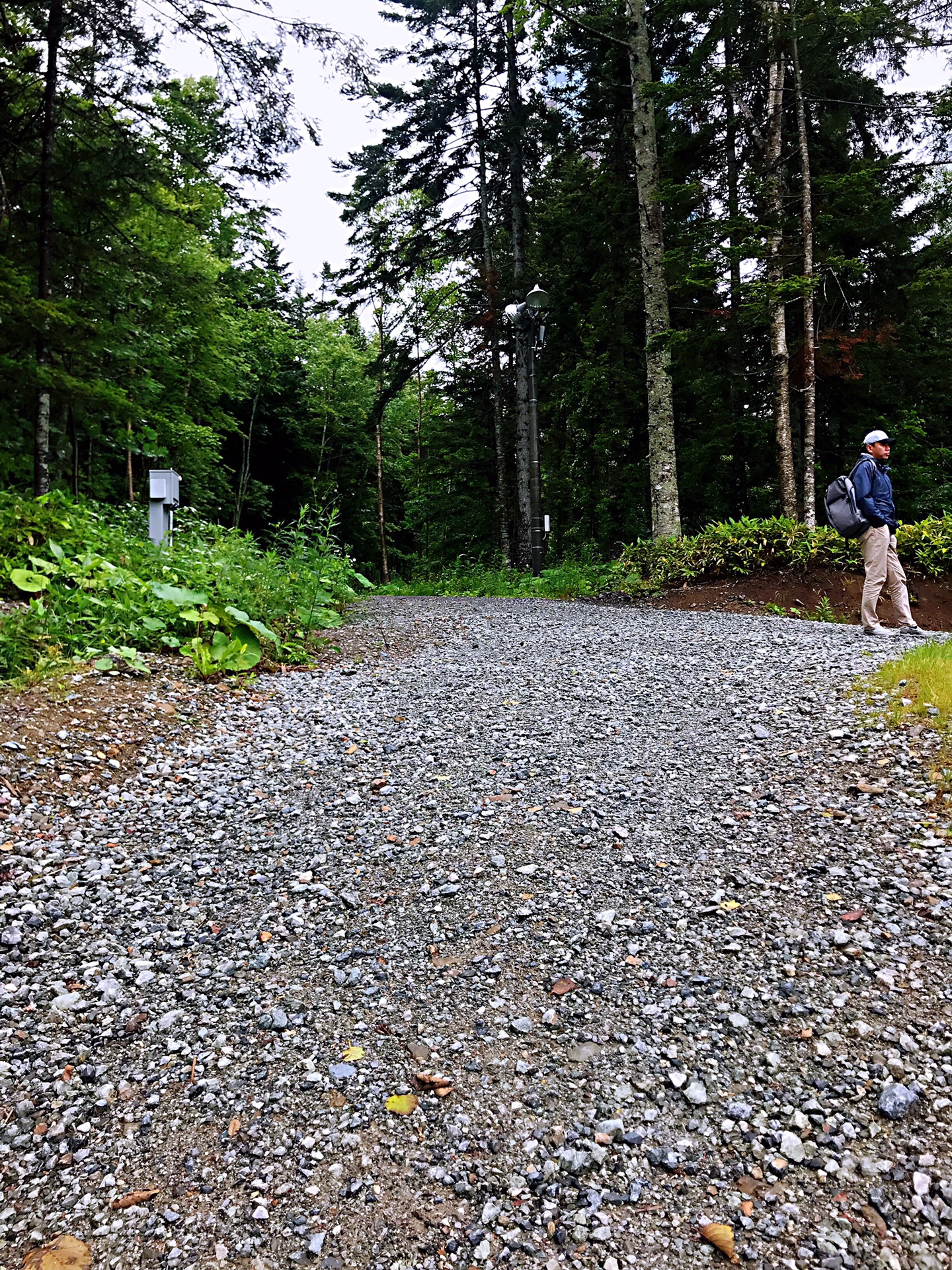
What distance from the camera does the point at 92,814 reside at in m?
3.00

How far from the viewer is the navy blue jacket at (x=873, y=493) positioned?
20.1ft

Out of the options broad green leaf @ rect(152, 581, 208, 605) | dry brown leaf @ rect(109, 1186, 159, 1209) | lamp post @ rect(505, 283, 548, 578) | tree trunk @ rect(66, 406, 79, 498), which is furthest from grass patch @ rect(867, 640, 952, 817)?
tree trunk @ rect(66, 406, 79, 498)

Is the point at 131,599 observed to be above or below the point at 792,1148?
above

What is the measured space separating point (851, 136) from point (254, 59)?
1218cm

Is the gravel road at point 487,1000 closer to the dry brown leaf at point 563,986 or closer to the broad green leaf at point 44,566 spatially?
the dry brown leaf at point 563,986

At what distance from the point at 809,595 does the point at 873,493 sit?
8.21 feet

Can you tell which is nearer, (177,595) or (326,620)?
(177,595)

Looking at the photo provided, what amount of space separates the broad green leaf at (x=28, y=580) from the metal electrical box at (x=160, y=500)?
2702mm

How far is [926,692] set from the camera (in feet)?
11.9

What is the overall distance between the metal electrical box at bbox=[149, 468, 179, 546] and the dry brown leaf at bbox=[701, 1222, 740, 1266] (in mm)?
7231

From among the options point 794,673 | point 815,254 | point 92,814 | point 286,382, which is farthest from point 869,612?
point 286,382

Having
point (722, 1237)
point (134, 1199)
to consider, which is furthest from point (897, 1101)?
point (134, 1199)

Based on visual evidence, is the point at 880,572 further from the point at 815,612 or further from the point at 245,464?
the point at 245,464

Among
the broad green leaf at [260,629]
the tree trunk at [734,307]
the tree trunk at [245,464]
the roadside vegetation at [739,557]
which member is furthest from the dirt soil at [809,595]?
the tree trunk at [245,464]
